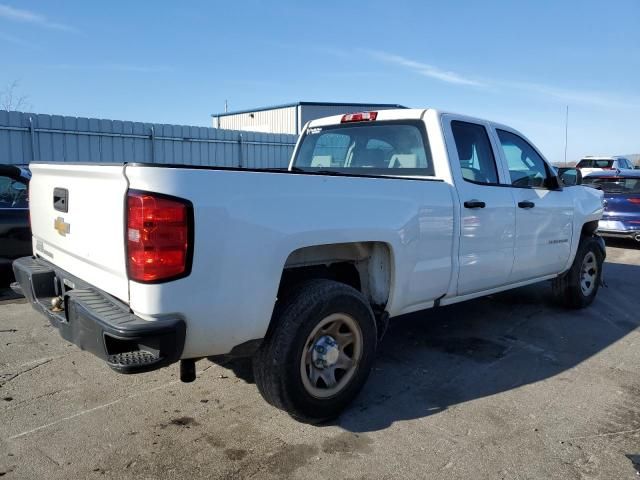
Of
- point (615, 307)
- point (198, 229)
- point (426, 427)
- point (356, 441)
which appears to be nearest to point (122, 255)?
point (198, 229)

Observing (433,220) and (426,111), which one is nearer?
(433,220)

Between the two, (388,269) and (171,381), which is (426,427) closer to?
(388,269)

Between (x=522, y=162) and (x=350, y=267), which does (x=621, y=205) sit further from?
(x=350, y=267)

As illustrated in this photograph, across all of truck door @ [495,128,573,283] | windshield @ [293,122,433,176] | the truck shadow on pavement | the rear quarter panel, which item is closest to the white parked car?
the truck shadow on pavement

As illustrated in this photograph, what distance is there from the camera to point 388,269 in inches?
144

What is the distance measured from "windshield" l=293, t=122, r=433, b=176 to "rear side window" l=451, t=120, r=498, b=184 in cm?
32

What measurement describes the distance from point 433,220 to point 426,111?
1.04 m

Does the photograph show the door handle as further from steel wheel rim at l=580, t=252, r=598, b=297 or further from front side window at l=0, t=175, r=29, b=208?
front side window at l=0, t=175, r=29, b=208

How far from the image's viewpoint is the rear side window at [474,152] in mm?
4379

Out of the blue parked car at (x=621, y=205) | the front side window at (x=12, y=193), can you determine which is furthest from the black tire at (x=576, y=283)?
the front side window at (x=12, y=193)

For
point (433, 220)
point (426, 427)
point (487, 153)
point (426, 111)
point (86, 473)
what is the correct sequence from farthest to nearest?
point (487, 153), point (426, 111), point (433, 220), point (426, 427), point (86, 473)

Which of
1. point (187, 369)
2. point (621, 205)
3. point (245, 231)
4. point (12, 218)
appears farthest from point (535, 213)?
point (621, 205)

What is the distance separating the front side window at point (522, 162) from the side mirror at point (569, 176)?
33 cm

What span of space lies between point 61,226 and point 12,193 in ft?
12.3
